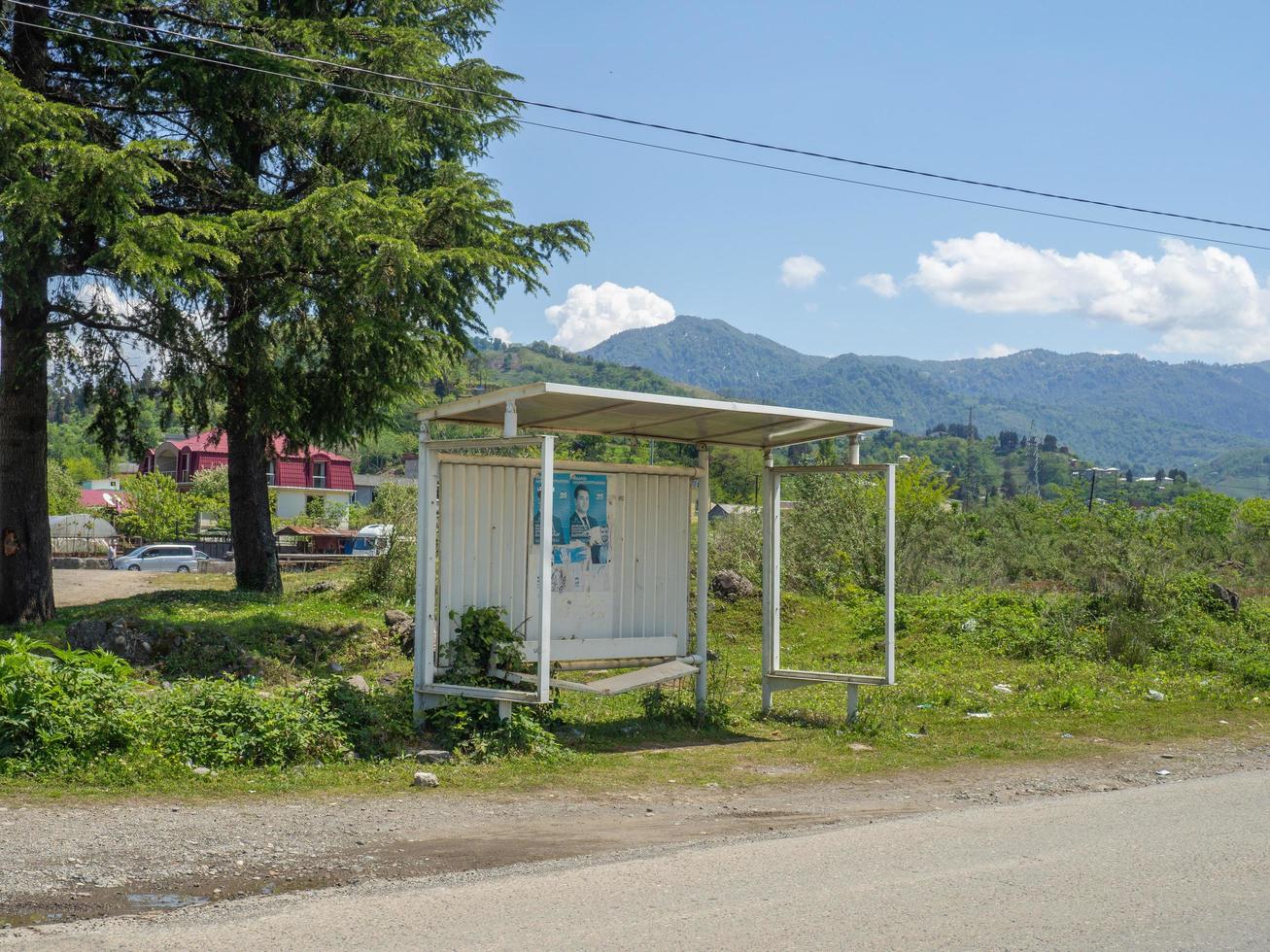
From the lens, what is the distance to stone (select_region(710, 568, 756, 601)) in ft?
66.3

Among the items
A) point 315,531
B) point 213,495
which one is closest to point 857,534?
point 315,531

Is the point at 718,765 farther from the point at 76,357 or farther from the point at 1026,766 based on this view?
the point at 76,357

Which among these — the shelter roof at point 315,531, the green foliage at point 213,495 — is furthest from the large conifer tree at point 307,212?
the green foliage at point 213,495

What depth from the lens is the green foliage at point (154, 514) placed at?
51.1 metres

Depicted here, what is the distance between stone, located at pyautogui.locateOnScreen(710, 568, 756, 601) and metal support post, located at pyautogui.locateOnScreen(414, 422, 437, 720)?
10515mm

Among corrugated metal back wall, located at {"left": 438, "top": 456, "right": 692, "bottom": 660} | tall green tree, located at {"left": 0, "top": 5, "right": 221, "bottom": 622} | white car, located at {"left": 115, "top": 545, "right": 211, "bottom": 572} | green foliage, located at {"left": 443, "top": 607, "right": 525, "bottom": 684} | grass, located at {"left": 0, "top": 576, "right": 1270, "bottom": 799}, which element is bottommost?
white car, located at {"left": 115, "top": 545, "right": 211, "bottom": 572}

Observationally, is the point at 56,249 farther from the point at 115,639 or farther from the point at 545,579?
the point at 545,579

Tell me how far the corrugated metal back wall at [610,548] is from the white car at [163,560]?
32412 mm

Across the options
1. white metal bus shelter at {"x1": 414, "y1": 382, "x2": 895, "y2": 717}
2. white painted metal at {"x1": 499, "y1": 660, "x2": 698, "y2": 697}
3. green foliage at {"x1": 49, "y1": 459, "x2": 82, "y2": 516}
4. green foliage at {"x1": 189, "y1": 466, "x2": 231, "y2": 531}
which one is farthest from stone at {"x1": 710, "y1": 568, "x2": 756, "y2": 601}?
green foliage at {"x1": 49, "y1": 459, "x2": 82, "y2": 516}

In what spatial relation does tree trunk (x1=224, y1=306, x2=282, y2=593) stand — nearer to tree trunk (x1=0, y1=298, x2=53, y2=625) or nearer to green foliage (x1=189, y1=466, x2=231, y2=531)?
tree trunk (x1=0, y1=298, x2=53, y2=625)

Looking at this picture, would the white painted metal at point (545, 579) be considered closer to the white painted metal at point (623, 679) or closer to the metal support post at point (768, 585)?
the white painted metal at point (623, 679)

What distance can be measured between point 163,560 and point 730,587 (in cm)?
2823

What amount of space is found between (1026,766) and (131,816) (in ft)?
24.3

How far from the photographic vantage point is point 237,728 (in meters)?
8.90
